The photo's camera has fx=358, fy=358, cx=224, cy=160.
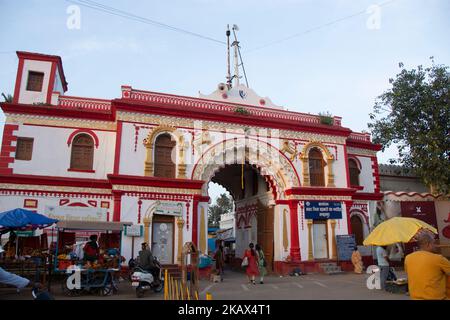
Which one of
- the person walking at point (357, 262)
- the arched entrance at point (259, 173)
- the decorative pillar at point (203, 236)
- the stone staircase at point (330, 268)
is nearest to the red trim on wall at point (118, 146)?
the arched entrance at point (259, 173)

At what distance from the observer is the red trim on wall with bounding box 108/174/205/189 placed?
1460 centimetres

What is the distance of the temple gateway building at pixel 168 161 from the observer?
14.8 m

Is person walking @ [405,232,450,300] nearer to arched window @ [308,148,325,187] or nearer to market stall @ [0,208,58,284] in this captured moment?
market stall @ [0,208,58,284]

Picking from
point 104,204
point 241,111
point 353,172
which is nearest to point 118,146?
point 104,204

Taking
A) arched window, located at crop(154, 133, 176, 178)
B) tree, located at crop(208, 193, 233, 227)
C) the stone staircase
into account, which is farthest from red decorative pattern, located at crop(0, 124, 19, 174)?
tree, located at crop(208, 193, 233, 227)

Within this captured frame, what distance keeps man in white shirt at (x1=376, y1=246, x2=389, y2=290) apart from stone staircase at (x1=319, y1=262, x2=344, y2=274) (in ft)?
19.0

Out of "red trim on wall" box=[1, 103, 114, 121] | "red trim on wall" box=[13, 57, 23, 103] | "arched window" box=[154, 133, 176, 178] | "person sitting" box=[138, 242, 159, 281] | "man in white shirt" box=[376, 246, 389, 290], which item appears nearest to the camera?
"person sitting" box=[138, 242, 159, 281]

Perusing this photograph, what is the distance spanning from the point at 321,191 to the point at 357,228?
4031mm

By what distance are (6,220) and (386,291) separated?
11809mm

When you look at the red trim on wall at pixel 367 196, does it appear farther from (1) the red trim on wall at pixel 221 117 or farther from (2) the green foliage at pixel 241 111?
(2) the green foliage at pixel 241 111

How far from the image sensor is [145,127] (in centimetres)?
1566

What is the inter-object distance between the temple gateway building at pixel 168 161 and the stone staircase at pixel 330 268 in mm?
384
